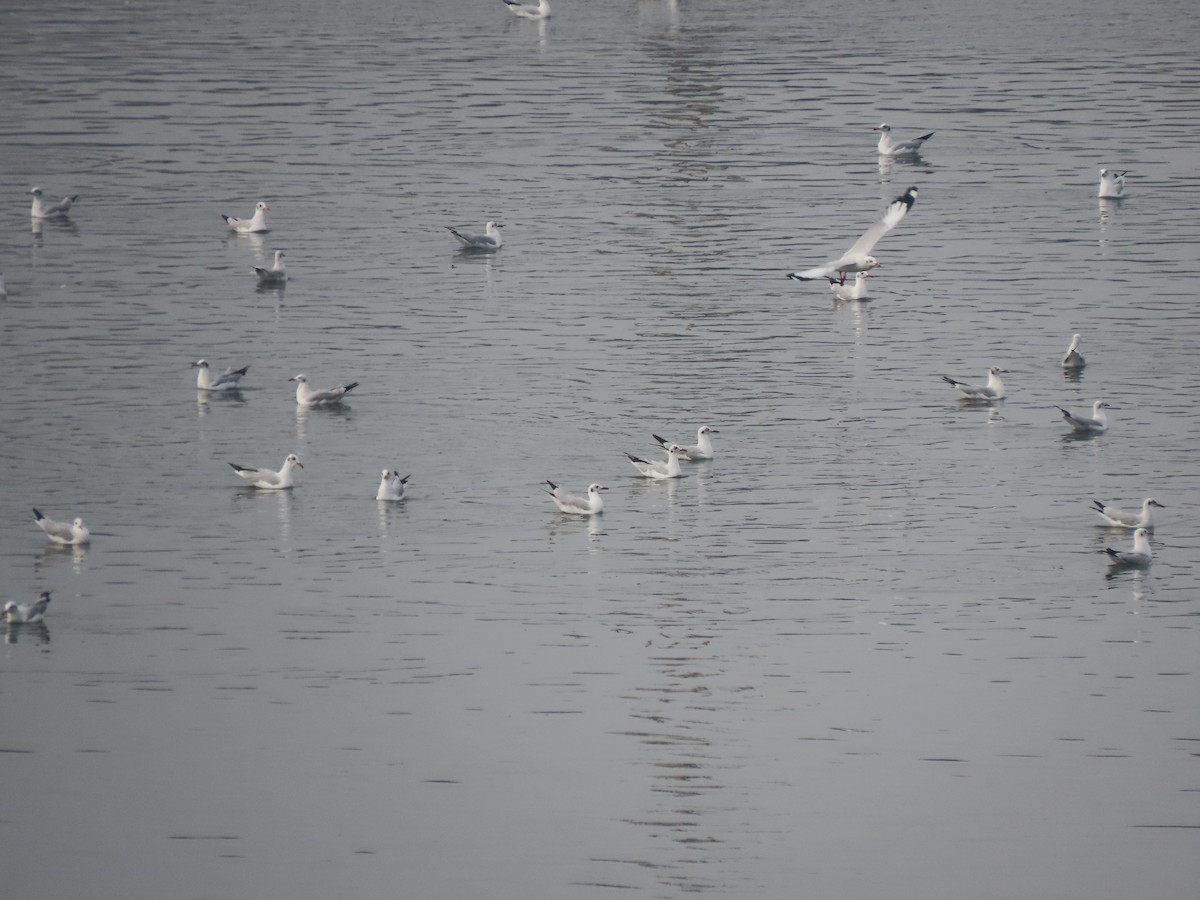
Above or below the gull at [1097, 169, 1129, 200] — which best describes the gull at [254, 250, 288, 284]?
below

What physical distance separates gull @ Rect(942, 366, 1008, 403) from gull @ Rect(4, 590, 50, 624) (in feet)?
42.7

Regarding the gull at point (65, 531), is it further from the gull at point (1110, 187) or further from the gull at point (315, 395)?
the gull at point (1110, 187)

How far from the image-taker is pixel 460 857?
16594 mm

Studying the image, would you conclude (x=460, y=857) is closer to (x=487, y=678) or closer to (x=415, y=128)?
(x=487, y=678)

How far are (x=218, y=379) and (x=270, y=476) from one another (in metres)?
4.66

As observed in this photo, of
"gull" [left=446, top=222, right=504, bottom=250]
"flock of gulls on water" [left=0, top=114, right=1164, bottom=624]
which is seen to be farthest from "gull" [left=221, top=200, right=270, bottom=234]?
"gull" [left=446, top=222, right=504, bottom=250]

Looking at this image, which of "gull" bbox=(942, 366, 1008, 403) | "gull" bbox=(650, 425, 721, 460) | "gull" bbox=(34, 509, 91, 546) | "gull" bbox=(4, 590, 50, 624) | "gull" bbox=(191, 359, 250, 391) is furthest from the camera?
"gull" bbox=(191, 359, 250, 391)

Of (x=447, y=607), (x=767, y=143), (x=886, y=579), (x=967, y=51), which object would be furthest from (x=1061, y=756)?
(x=967, y=51)

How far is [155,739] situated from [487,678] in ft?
10.2

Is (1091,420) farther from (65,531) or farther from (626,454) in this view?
(65,531)

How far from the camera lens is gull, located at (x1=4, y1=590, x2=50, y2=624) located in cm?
2038

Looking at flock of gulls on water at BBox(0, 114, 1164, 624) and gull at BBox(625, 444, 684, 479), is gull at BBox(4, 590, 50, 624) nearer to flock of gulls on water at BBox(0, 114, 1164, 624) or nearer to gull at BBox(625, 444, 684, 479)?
flock of gulls on water at BBox(0, 114, 1164, 624)

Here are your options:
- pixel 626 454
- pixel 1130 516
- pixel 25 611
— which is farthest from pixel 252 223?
pixel 1130 516

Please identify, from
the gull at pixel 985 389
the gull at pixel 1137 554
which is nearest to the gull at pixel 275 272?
the gull at pixel 985 389
